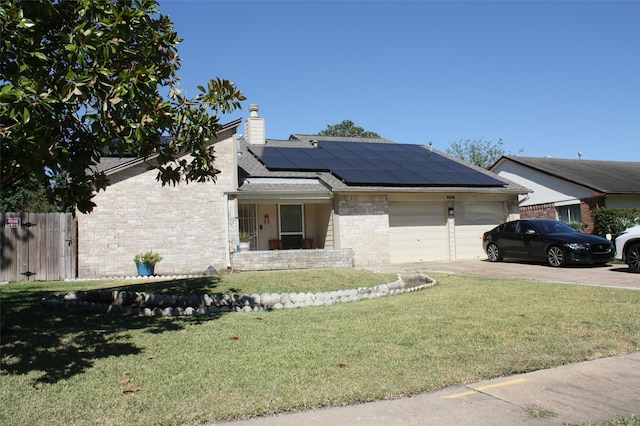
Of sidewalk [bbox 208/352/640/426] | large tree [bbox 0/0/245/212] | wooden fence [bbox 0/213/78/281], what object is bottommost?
sidewalk [bbox 208/352/640/426]

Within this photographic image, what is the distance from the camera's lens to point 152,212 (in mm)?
15328

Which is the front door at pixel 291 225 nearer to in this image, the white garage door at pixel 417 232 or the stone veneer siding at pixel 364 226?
the stone veneer siding at pixel 364 226

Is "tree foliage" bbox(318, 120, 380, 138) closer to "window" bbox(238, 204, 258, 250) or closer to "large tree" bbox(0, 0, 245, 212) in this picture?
"window" bbox(238, 204, 258, 250)

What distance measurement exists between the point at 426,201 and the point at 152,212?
9957 mm

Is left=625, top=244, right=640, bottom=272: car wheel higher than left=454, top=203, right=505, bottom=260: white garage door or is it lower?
lower

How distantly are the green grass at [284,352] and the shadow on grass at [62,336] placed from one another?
2 cm

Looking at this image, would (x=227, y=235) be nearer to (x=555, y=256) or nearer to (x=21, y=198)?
(x=555, y=256)

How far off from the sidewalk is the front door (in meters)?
14.7

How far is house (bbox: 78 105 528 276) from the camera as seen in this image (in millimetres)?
15109

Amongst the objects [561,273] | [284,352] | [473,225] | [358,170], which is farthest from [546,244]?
[284,352]

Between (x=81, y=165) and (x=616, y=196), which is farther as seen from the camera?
(x=616, y=196)

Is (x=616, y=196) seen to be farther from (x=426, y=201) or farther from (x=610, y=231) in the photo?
(x=426, y=201)

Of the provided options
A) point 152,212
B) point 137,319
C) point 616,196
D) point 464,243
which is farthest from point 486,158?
point 137,319

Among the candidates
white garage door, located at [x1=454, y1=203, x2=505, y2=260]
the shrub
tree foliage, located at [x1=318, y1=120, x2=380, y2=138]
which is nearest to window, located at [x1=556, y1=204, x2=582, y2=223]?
the shrub
